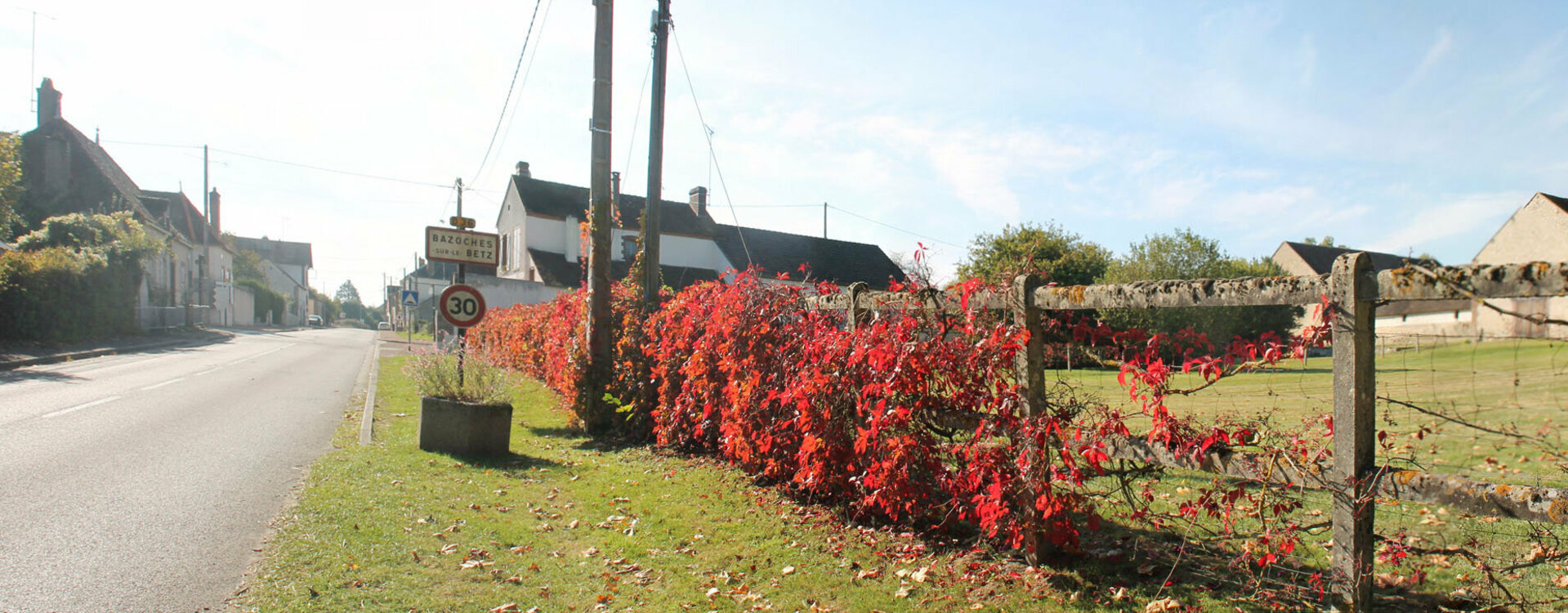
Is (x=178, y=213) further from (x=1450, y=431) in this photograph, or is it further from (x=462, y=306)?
(x=1450, y=431)

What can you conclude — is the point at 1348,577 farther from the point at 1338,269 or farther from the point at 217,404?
the point at 217,404

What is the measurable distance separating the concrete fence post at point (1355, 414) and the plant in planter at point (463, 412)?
729 cm

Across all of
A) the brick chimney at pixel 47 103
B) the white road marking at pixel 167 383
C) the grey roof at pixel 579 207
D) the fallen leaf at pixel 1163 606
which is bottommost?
the white road marking at pixel 167 383

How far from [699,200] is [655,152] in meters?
34.0

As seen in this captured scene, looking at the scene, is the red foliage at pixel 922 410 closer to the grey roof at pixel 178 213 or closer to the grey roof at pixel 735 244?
the grey roof at pixel 735 244

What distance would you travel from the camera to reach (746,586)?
14.2ft

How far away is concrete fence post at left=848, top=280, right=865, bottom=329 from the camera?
18.3 ft

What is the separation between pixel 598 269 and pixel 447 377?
2.07 m

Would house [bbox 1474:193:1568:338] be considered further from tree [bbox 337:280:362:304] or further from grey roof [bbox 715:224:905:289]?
tree [bbox 337:280:362:304]

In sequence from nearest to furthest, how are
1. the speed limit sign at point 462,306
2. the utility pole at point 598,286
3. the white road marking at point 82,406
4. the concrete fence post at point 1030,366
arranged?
the concrete fence post at point 1030,366, the utility pole at point 598,286, the speed limit sign at point 462,306, the white road marking at point 82,406

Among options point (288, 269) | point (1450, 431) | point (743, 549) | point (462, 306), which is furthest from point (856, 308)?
point (288, 269)

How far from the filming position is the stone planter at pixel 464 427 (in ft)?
27.3

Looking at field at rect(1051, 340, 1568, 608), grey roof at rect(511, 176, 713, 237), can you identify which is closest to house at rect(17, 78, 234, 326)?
grey roof at rect(511, 176, 713, 237)

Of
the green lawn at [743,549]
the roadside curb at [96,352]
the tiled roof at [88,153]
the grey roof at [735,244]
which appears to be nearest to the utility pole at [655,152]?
the green lawn at [743,549]
